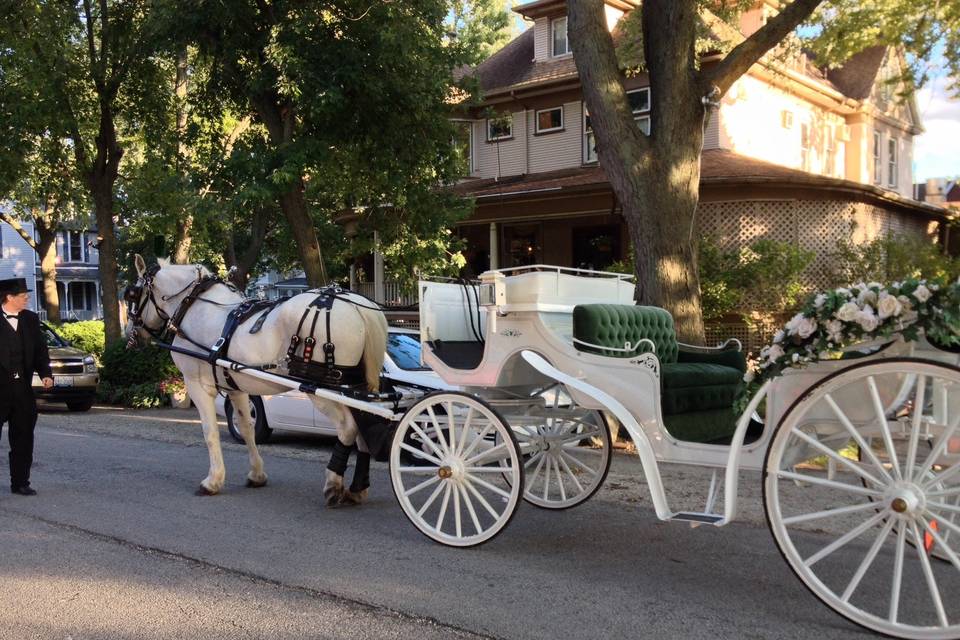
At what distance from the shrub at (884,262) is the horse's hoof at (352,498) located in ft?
43.5

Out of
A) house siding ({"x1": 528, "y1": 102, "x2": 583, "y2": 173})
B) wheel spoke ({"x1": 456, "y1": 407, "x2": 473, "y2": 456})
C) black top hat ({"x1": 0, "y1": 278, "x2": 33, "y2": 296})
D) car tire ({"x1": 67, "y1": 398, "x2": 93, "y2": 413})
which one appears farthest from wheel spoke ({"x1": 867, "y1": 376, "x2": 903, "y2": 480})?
house siding ({"x1": 528, "y1": 102, "x2": 583, "y2": 173})

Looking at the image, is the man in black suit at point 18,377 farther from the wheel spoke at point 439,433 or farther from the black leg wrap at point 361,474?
the wheel spoke at point 439,433

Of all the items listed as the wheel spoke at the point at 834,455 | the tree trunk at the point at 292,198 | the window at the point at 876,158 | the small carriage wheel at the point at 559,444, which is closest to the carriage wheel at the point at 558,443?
the small carriage wheel at the point at 559,444

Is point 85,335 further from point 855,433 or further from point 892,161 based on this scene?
point 855,433

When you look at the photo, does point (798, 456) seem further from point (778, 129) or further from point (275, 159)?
point (778, 129)

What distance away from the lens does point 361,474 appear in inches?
272

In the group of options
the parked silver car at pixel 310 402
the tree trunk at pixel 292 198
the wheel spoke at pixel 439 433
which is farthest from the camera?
the tree trunk at pixel 292 198

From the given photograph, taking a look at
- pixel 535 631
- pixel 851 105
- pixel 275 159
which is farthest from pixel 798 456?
pixel 851 105

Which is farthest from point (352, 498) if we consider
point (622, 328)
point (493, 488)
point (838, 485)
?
point (838, 485)

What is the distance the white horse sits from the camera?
676 cm

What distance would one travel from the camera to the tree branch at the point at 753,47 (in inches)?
379

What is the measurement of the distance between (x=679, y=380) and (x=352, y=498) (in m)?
3.01

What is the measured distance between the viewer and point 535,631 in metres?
4.16

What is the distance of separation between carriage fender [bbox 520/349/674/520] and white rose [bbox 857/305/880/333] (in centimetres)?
149
